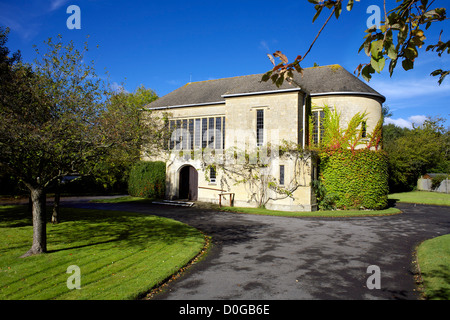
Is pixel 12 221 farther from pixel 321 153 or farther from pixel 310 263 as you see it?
pixel 321 153

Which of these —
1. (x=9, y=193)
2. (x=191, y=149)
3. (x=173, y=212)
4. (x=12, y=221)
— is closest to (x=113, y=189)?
(x=9, y=193)

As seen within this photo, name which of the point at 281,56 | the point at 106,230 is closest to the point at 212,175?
the point at 106,230

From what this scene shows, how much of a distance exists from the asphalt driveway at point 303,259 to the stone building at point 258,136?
4.47 m

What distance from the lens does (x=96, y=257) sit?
8.83m

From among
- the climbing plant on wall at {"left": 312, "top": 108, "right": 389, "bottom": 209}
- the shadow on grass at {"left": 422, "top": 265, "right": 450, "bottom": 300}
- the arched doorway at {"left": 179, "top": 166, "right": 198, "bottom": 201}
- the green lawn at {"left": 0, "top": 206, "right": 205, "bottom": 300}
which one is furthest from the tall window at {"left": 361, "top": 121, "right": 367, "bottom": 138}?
the green lawn at {"left": 0, "top": 206, "right": 205, "bottom": 300}

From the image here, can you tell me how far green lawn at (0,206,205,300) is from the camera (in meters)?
6.47

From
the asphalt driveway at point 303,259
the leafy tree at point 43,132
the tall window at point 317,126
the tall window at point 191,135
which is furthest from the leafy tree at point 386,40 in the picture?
the tall window at point 191,135

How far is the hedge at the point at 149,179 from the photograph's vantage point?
88.5 feet

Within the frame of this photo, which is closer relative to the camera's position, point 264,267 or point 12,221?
point 264,267

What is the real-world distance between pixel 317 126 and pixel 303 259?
15.3m

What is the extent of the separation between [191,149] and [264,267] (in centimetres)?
1812

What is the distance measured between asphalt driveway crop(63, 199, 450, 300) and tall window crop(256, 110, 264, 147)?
711cm

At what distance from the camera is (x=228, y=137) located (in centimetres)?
2305
